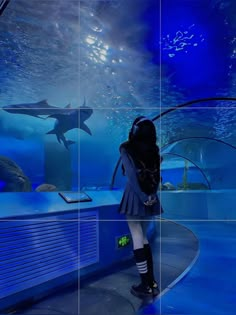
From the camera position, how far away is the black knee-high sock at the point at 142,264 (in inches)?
69.3

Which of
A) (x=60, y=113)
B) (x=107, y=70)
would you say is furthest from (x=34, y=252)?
(x=107, y=70)

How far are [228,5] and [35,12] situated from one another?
4.09 feet

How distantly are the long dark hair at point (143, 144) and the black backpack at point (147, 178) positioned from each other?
23 mm

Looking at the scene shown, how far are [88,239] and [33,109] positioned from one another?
0.93 meters

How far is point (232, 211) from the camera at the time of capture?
6.51 ft

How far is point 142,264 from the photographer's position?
5.80ft

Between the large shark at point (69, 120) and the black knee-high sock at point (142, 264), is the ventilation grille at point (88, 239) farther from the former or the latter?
the large shark at point (69, 120)

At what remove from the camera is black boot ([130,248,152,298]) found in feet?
5.77

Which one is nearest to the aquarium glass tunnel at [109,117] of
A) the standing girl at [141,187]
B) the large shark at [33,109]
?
the large shark at [33,109]

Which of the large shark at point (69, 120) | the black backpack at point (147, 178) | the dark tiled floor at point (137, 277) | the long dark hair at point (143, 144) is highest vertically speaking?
the large shark at point (69, 120)

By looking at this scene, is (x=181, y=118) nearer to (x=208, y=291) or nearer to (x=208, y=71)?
(x=208, y=71)

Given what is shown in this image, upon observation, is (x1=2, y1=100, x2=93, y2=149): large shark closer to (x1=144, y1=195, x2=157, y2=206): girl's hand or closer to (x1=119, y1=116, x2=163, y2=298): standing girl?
(x1=119, y1=116, x2=163, y2=298): standing girl

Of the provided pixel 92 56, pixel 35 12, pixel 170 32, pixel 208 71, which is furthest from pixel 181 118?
pixel 35 12

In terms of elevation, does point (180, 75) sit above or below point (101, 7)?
below
